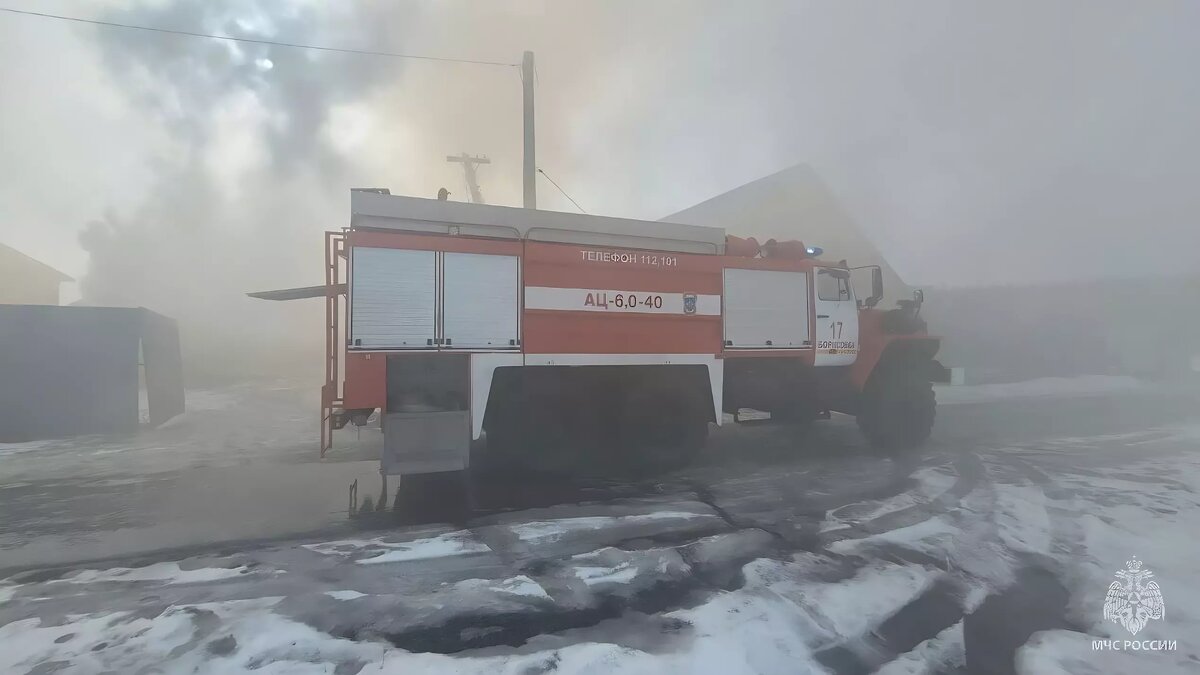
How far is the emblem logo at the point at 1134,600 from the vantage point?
3.09 m

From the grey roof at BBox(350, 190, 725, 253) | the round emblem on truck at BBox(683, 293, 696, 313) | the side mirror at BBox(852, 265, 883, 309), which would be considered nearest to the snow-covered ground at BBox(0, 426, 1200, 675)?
the round emblem on truck at BBox(683, 293, 696, 313)

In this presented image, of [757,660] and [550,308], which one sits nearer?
[757,660]

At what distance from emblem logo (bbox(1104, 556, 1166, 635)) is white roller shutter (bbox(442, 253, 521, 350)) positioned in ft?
16.2

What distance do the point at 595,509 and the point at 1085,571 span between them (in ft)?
11.8

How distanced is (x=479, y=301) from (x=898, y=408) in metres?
5.79

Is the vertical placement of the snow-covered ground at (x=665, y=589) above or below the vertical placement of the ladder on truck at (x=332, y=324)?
below

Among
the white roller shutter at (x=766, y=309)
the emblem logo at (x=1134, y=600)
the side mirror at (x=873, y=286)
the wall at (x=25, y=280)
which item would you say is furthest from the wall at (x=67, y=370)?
the wall at (x=25, y=280)

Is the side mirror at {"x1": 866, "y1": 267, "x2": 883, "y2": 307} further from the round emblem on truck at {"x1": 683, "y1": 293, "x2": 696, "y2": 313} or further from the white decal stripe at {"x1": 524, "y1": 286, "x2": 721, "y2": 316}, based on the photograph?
the round emblem on truck at {"x1": 683, "y1": 293, "x2": 696, "y2": 313}

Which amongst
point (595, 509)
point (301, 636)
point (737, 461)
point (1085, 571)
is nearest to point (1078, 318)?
point (737, 461)

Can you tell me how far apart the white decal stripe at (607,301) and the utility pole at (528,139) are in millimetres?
6490

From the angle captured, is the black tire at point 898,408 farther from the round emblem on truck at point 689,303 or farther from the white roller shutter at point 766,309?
the round emblem on truck at point 689,303

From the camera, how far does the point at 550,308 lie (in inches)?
225

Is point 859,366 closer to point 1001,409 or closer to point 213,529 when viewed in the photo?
point 1001,409

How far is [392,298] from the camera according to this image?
5.18 metres
